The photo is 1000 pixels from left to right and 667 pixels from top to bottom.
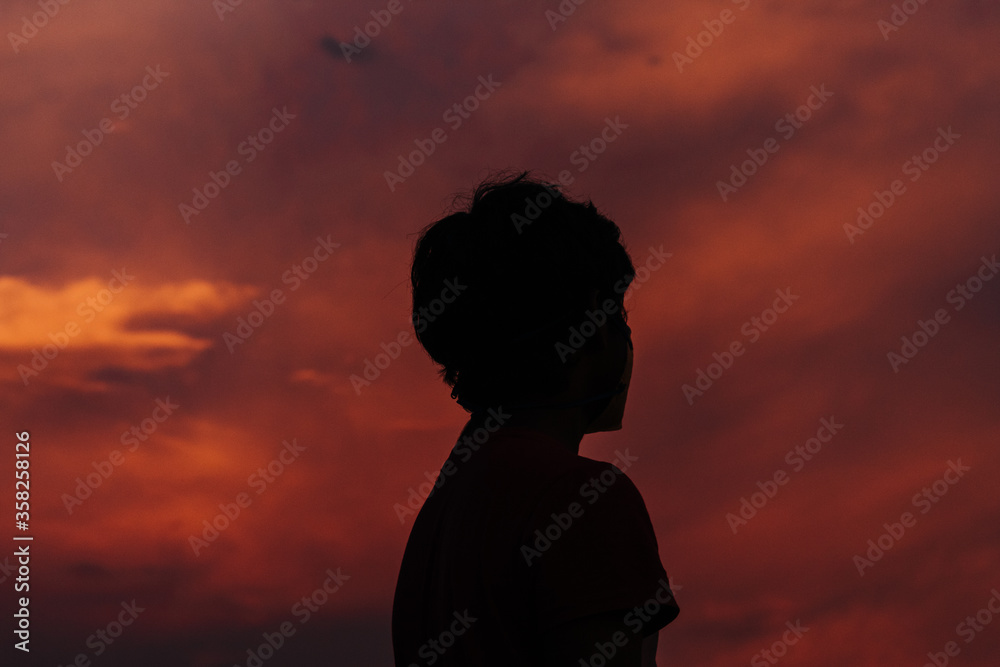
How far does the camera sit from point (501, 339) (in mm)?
2420

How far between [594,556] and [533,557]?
0.13 meters

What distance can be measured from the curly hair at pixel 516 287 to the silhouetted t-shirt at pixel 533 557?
0.69ft

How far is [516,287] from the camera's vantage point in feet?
8.00

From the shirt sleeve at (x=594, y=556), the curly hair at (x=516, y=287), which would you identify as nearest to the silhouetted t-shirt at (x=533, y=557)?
the shirt sleeve at (x=594, y=556)

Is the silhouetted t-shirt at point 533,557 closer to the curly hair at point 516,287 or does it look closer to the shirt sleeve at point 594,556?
the shirt sleeve at point 594,556

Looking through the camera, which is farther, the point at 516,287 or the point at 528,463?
the point at 516,287

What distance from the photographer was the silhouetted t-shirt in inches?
78.0

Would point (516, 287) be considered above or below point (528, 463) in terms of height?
above

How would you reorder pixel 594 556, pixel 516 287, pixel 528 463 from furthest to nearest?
pixel 516 287 → pixel 528 463 → pixel 594 556

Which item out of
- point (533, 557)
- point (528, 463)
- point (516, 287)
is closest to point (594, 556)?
point (533, 557)

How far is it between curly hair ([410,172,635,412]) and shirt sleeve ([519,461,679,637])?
38cm

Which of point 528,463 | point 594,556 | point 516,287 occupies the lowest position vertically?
point 594,556

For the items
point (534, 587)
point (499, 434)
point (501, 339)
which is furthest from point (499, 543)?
point (501, 339)

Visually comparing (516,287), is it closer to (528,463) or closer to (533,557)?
(528,463)
